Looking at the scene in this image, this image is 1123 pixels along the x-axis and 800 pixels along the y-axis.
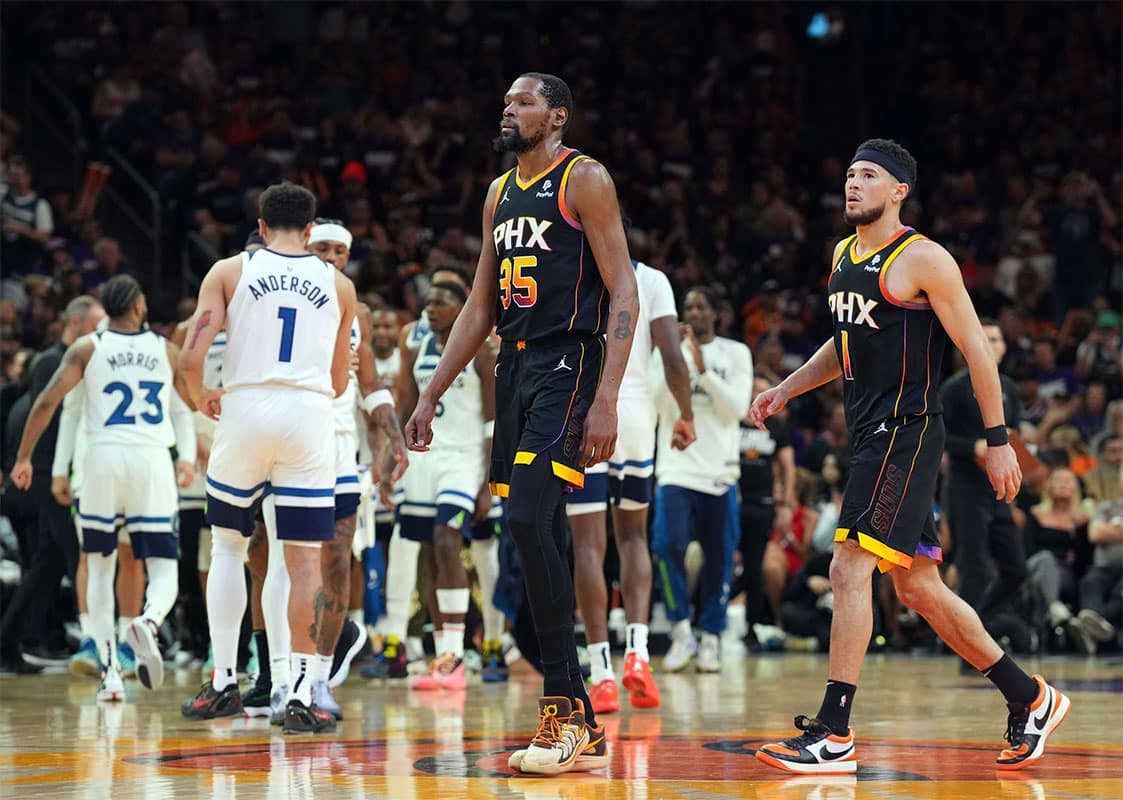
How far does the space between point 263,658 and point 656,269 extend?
4.56 meters

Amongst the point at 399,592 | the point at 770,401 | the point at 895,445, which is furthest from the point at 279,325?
the point at 399,592

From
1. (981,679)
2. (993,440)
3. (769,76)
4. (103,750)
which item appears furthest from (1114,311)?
(103,750)

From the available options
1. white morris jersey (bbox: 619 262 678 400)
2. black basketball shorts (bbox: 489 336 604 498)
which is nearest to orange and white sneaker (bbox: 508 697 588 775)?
black basketball shorts (bbox: 489 336 604 498)

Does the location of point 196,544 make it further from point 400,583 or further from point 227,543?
point 227,543

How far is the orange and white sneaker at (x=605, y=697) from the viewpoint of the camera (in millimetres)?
7668

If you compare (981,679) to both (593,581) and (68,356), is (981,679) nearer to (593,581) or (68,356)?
(593,581)

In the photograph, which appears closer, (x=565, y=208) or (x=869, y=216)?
(x=565, y=208)

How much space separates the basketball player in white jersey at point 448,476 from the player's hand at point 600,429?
381 cm

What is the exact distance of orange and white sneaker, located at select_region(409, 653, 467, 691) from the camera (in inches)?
377

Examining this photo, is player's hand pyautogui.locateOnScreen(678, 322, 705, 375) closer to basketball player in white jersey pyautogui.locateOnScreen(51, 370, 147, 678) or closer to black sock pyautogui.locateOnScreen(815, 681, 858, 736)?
basketball player in white jersey pyautogui.locateOnScreen(51, 370, 147, 678)

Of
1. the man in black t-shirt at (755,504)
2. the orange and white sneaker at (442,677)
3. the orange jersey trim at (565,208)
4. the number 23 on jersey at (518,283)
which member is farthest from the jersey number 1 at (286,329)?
the man in black t-shirt at (755,504)

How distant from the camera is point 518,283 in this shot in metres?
5.97

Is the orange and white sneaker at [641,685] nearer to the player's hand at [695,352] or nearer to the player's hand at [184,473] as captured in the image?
the player's hand at [184,473]

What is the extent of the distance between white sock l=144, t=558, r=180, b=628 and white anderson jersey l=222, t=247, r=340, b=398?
2565 millimetres
